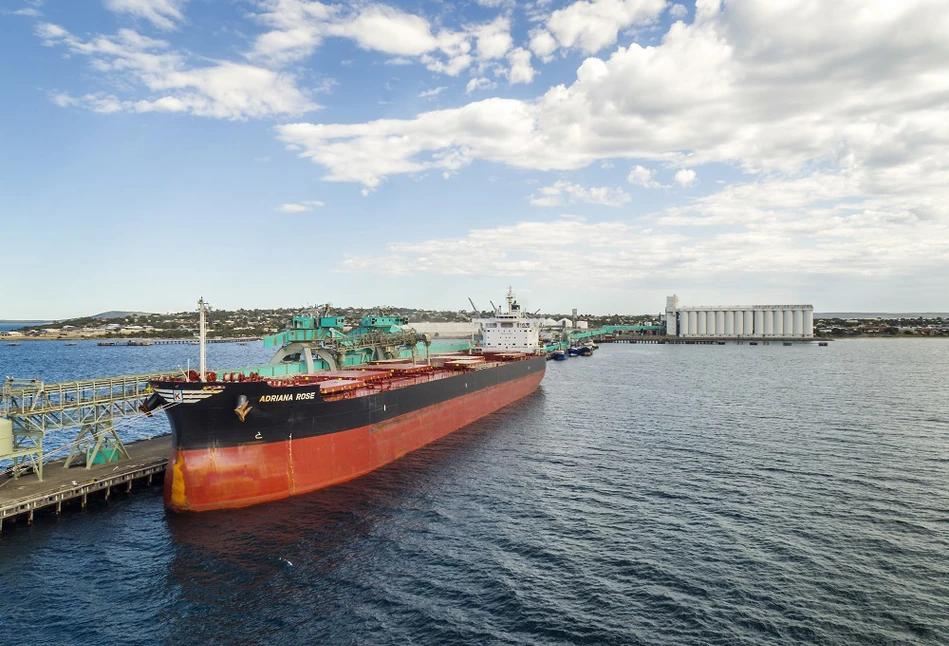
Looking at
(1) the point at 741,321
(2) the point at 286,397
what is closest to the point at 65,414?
(2) the point at 286,397

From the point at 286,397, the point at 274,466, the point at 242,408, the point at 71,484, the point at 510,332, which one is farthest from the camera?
the point at 510,332

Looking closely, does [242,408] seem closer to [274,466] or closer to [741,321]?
[274,466]

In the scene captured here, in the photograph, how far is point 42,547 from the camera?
18062 millimetres

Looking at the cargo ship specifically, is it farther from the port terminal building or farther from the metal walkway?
the port terminal building

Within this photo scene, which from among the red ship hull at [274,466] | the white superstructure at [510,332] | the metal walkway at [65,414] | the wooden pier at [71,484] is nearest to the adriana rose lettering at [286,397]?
the red ship hull at [274,466]

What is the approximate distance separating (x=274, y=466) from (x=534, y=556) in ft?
36.9

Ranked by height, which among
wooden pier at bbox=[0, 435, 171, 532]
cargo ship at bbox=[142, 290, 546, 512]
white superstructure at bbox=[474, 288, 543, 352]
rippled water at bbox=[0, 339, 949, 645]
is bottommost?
rippled water at bbox=[0, 339, 949, 645]

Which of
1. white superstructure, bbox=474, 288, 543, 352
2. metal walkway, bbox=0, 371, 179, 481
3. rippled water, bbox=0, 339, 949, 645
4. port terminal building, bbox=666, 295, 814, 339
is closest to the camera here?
rippled water, bbox=0, 339, 949, 645

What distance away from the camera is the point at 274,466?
73.6 ft

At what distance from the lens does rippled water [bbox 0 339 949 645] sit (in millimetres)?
13828

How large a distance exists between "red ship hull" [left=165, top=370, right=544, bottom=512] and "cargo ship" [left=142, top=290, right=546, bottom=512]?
0.04 metres

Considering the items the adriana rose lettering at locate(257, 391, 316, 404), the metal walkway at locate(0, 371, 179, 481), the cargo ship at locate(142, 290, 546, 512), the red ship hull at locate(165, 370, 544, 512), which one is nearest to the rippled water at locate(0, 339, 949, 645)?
the red ship hull at locate(165, 370, 544, 512)

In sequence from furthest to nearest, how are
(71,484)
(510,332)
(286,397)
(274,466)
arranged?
(510,332) → (286,397) → (274,466) → (71,484)

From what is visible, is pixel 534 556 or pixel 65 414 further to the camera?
pixel 65 414
